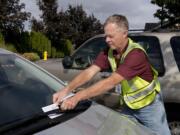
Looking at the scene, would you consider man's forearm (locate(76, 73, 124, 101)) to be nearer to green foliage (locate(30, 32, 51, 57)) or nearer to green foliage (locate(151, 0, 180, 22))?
green foliage (locate(151, 0, 180, 22))

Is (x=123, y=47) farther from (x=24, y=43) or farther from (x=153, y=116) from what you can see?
(x=24, y=43)

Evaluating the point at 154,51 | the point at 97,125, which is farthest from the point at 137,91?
the point at 154,51

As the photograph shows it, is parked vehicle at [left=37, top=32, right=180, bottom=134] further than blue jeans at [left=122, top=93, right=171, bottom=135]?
Yes

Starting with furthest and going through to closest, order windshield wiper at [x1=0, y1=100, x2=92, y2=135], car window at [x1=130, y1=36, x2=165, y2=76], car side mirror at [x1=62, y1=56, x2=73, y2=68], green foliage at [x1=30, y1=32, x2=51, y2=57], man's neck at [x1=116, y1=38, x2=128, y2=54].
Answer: green foliage at [x1=30, y1=32, x2=51, y2=57] < car side mirror at [x1=62, y1=56, x2=73, y2=68] < car window at [x1=130, y1=36, x2=165, y2=76] < man's neck at [x1=116, y1=38, x2=128, y2=54] < windshield wiper at [x1=0, y1=100, x2=92, y2=135]

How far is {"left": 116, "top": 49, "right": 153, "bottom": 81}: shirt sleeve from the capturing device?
13.8 ft

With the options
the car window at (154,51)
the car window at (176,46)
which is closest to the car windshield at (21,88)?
the car window at (154,51)

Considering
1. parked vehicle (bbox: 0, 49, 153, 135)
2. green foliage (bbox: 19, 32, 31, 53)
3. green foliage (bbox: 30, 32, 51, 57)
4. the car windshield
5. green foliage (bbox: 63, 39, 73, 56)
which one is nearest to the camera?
parked vehicle (bbox: 0, 49, 153, 135)

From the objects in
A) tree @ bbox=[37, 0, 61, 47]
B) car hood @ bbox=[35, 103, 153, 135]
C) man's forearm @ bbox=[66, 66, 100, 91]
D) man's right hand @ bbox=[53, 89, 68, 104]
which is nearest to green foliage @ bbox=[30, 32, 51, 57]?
tree @ bbox=[37, 0, 61, 47]

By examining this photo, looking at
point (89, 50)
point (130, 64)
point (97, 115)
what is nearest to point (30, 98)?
point (97, 115)

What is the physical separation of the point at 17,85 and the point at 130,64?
0.98 m

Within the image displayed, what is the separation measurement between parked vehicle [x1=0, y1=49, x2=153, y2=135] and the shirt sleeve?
1.16 ft

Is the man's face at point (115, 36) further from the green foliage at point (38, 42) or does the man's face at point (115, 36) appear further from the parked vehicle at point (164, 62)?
the green foliage at point (38, 42)

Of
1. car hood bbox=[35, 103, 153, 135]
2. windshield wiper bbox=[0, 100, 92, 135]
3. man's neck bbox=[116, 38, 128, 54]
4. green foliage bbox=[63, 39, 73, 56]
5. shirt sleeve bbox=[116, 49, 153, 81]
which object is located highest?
man's neck bbox=[116, 38, 128, 54]

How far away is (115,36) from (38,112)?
3.38ft
